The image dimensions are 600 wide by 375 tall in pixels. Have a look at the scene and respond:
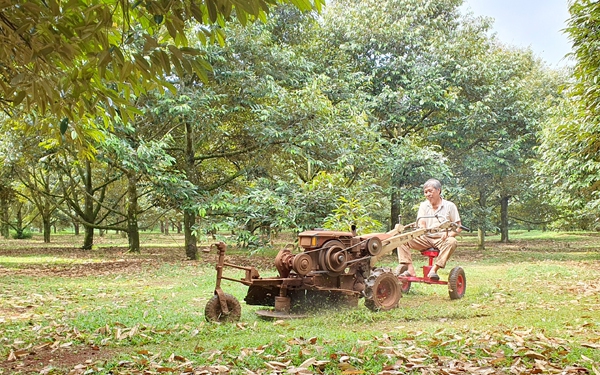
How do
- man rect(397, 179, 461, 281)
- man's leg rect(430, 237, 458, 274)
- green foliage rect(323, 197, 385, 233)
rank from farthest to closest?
green foliage rect(323, 197, 385, 233), man rect(397, 179, 461, 281), man's leg rect(430, 237, 458, 274)

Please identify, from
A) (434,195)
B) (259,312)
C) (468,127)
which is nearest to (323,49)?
(468,127)

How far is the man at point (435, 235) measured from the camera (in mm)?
8102

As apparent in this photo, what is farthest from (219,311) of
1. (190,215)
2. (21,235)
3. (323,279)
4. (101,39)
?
(21,235)

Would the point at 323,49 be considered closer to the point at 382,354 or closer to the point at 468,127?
the point at 468,127

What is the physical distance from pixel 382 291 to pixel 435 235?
189 cm

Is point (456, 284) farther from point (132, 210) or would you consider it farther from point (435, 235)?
point (132, 210)

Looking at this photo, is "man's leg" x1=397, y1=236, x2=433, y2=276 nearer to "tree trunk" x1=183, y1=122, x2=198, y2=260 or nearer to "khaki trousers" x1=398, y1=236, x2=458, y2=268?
"khaki trousers" x1=398, y1=236, x2=458, y2=268

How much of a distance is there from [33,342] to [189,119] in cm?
973

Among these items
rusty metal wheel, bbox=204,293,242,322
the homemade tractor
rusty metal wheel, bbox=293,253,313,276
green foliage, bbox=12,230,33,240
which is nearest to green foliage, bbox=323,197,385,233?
the homemade tractor

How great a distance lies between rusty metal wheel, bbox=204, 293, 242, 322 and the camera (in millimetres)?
5941

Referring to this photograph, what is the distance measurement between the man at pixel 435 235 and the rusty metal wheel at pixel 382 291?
1031 mm

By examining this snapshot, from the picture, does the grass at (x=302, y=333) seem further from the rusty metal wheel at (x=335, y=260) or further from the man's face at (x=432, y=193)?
the man's face at (x=432, y=193)

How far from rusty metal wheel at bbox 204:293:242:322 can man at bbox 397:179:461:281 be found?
3.14 meters

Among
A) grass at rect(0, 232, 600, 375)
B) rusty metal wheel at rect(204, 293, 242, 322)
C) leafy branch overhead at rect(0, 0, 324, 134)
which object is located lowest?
grass at rect(0, 232, 600, 375)
